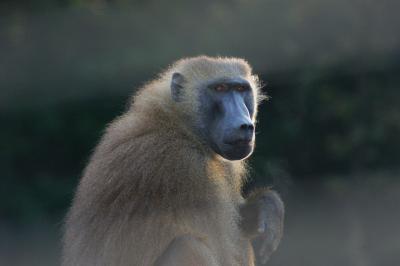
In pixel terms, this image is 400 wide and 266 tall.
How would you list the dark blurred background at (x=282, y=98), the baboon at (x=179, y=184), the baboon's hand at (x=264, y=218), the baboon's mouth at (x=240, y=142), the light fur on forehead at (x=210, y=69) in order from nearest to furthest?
1. the baboon at (x=179, y=184)
2. the baboon's mouth at (x=240, y=142)
3. the baboon's hand at (x=264, y=218)
4. the light fur on forehead at (x=210, y=69)
5. the dark blurred background at (x=282, y=98)

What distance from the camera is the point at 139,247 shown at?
505 cm

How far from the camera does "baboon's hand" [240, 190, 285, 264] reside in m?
5.67

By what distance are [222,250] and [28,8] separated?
4.94 meters

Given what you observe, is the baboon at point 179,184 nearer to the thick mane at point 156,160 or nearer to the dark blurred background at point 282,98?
the thick mane at point 156,160

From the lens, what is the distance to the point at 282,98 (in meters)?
10.2

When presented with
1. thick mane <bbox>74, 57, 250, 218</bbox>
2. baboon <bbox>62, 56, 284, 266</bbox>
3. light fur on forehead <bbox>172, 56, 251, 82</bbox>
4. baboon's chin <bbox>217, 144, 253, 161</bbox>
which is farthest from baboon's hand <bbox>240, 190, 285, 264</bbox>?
light fur on forehead <bbox>172, 56, 251, 82</bbox>

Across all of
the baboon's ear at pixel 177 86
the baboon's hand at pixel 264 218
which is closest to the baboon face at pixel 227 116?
the baboon's ear at pixel 177 86

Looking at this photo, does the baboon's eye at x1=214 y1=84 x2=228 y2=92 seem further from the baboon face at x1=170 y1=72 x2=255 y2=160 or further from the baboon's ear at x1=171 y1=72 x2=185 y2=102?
the baboon's ear at x1=171 y1=72 x2=185 y2=102

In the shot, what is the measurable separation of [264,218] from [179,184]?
789 millimetres

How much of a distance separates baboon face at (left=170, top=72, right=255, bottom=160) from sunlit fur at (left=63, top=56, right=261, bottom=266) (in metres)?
0.10

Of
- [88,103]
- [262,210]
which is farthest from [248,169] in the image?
[88,103]

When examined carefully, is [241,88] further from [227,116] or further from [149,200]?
[149,200]

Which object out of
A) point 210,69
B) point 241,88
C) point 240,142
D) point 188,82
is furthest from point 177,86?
point 240,142

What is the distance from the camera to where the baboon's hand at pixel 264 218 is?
5.67 meters
